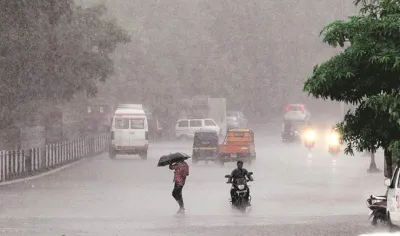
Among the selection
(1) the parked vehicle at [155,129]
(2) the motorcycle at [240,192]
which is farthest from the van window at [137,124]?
(2) the motorcycle at [240,192]

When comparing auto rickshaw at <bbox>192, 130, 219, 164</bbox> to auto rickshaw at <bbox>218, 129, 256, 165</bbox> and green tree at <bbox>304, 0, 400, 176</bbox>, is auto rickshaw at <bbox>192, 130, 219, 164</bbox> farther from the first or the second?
green tree at <bbox>304, 0, 400, 176</bbox>

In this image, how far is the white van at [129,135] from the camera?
60000 mm

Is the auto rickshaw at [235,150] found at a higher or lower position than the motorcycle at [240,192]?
higher

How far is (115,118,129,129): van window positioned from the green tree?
38778mm

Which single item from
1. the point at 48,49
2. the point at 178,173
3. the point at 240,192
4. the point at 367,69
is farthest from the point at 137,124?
the point at 367,69

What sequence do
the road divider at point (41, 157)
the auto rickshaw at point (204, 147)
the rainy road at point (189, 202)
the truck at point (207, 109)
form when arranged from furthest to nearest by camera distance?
the truck at point (207, 109), the auto rickshaw at point (204, 147), the road divider at point (41, 157), the rainy road at point (189, 202)

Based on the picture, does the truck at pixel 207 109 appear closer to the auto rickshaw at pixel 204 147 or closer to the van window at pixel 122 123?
the van window at pixel 122 123

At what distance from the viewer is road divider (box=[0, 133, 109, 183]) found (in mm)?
40188

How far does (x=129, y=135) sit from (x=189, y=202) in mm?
27623

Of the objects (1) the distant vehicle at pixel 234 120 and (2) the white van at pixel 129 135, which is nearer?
(2) the white van at pixel 129 135

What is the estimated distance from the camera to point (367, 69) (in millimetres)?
21688

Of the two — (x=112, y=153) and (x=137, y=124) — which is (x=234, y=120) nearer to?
(x=137, y=124)

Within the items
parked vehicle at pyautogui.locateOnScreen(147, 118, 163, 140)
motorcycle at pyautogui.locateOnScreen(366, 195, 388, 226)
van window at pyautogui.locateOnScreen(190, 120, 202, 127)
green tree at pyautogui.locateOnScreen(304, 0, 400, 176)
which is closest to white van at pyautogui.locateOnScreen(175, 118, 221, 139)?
van window at pyautogui.locateOnScreen(190, 120, 202, 127)

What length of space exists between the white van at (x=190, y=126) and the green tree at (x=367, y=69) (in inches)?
2460
